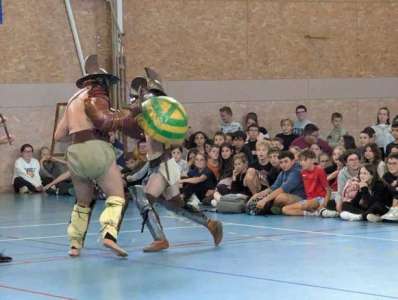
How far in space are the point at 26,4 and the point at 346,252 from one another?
1113cm

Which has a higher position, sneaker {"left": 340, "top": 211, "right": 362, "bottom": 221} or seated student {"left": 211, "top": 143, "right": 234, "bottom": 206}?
seated student {"left": 211, "top": 143, "right": 234, "bottom": 206}

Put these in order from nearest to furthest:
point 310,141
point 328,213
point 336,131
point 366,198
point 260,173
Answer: point 366,198 → point 328,213 → point 260,173 → point 310,141 → point 336,131

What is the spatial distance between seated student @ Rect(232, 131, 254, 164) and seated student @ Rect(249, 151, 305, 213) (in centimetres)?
185

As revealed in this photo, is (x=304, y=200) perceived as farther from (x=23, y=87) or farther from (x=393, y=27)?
(x=393, y=27)

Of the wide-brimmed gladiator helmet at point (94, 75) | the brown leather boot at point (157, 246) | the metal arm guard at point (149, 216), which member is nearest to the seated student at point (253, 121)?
the metal arm guard at point (149, 216)

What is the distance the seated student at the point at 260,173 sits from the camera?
14.4 m

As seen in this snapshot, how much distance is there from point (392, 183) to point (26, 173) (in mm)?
8622

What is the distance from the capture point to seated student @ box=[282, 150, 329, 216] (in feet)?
44.4

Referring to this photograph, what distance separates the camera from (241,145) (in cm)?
1650

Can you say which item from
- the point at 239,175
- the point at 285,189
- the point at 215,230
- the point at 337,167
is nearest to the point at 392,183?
the point at 285,189

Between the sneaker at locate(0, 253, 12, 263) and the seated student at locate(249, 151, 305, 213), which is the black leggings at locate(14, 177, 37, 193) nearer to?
the seated student at locate(249, 151, 305, 213)

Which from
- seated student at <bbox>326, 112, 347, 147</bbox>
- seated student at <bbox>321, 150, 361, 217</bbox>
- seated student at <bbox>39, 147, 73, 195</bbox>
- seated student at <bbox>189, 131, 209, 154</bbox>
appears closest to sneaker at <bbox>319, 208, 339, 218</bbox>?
seated student at <bbox>321, 150, 361, 217</bbox>

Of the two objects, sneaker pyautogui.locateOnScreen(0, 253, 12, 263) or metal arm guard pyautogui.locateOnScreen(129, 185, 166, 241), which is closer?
sneaker pyautogui.locateOnScreen(0, 253, 12, 263)

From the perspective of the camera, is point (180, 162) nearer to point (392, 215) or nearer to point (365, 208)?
point (365, 208)
